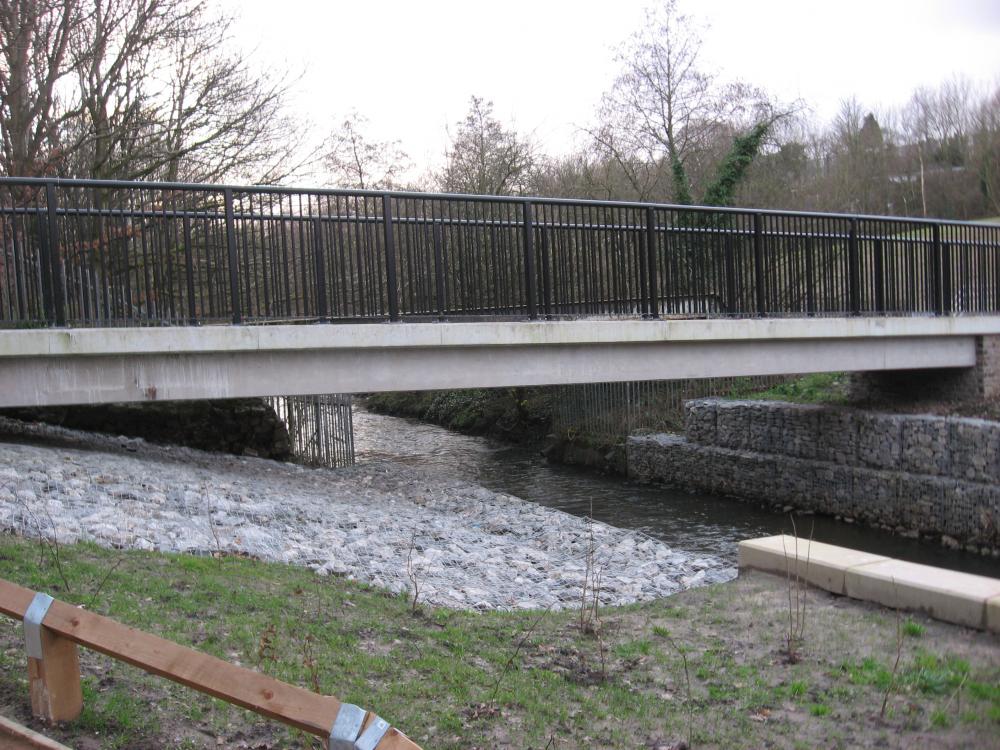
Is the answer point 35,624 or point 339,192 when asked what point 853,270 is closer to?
point 339,192

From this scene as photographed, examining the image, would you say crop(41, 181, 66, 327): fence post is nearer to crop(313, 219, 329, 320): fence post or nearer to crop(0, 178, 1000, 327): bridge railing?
crop(0, 178, 1000, 327): bridge railing

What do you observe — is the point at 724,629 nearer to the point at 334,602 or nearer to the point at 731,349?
the point at 334,602

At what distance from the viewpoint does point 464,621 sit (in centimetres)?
650

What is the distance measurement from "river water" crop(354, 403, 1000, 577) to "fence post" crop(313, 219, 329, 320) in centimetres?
543

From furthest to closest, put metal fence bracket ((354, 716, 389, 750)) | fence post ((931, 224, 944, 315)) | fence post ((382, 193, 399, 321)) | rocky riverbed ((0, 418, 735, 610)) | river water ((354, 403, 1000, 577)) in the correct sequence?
fence post ((931, 224, 944, 315))
river water ((354, 403, 1000, 577))
fence post ((382, 193, 399, 321))
rocky riverbed ((0, 418, 735, 610))
metal fence bracket ((354, 716, 389, 750))

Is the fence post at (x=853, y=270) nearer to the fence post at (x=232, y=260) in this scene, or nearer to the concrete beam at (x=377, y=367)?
the concrete beam at (x=377, y=367)

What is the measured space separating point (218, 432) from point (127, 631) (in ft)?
54.5

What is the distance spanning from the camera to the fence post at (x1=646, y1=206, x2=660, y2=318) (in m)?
13.2

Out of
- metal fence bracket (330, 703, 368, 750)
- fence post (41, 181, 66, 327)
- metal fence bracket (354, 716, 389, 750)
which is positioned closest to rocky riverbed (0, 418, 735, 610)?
fence post (41, 181, 66, 327)

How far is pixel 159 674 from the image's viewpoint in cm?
379

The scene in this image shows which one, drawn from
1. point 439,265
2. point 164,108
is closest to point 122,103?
point 164,108

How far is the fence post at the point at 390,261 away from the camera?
11.4 m

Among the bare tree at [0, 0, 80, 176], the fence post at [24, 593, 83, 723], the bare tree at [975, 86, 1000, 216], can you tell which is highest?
the bare tree at [0, 0, 80, 176]

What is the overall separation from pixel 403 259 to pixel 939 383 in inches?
478
